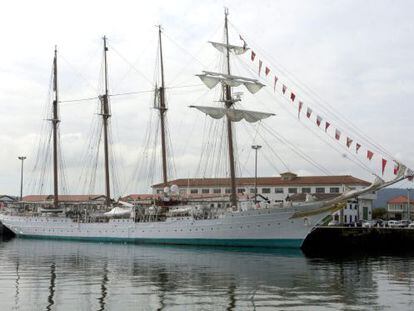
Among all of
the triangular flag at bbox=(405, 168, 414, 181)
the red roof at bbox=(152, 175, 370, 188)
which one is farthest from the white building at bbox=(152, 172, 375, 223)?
the triangular flag at bbox=(405, 168, 414, 181)

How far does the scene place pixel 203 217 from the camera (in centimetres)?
5294

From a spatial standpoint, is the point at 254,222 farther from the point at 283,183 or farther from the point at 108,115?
the point at 283,183

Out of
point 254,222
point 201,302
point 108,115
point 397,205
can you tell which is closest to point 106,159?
point 108,115

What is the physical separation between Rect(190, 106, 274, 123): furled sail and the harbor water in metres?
20.6

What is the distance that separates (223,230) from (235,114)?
1235 cm

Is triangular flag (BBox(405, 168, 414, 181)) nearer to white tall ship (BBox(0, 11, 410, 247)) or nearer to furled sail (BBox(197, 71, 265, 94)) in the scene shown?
white tall ship (BBox(0, 11, 410, 247))

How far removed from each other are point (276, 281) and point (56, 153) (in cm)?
5248

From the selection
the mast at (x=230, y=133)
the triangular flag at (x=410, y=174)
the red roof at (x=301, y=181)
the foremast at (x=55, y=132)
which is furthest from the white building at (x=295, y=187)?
the triangular flag at (x=410, y=174)

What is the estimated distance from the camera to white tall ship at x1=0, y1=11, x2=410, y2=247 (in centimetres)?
4884

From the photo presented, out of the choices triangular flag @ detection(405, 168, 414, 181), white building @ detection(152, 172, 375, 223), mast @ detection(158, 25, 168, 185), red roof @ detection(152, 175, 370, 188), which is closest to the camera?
triangular flag @ detection(405, 168, 414, 181)

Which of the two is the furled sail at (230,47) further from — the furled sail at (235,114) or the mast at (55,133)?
the mast at (55,133)

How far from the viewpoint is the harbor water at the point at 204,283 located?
62.2ft

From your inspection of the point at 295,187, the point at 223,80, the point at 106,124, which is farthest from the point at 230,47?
the point at 295,187

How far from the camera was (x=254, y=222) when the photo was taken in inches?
1945
